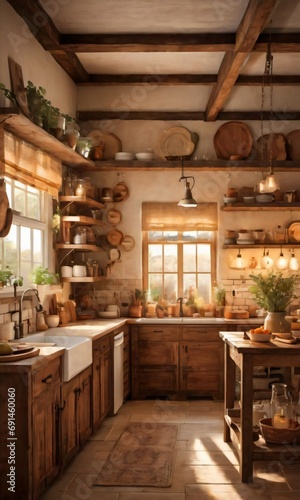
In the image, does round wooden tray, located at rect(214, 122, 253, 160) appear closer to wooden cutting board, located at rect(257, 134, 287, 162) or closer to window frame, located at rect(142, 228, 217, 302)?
wooden cutting board, located at rect(257, 134, 287, 162)

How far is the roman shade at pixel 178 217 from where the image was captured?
8.12m

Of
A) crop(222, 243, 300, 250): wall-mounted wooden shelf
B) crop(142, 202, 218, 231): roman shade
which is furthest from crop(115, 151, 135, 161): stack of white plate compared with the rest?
crop(222, 243, 300, 250): wall-mounted wooden shelf

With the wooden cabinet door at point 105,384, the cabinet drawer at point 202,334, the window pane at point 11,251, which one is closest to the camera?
the window pane at point 11,251

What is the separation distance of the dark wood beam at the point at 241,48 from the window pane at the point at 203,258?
5.98 ft

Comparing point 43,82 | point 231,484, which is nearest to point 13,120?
point 43,82

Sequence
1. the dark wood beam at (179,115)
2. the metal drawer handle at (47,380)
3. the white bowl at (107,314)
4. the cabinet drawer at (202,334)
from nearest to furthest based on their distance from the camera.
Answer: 1. the metal drawer handle at (47,380)
2. the cabinet drawer at (202,334)
3. the white bowl at (107,314)
4. the dark wood beam at (179,115)

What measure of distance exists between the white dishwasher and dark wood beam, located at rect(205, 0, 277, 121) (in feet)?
10.3

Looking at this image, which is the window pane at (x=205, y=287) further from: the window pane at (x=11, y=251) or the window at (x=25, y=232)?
the window pane at (x=11, y=251)

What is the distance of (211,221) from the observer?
812cm

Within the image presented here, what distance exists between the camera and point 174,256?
825 cm

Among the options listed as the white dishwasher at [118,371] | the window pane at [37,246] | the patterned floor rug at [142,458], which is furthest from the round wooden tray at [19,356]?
the white dishwasher at [118,371]

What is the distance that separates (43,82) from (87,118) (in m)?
→ 1.77

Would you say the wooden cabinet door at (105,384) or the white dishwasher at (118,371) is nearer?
the wooden cabinet door at (105,384)

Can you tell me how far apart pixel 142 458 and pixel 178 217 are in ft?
12.5
